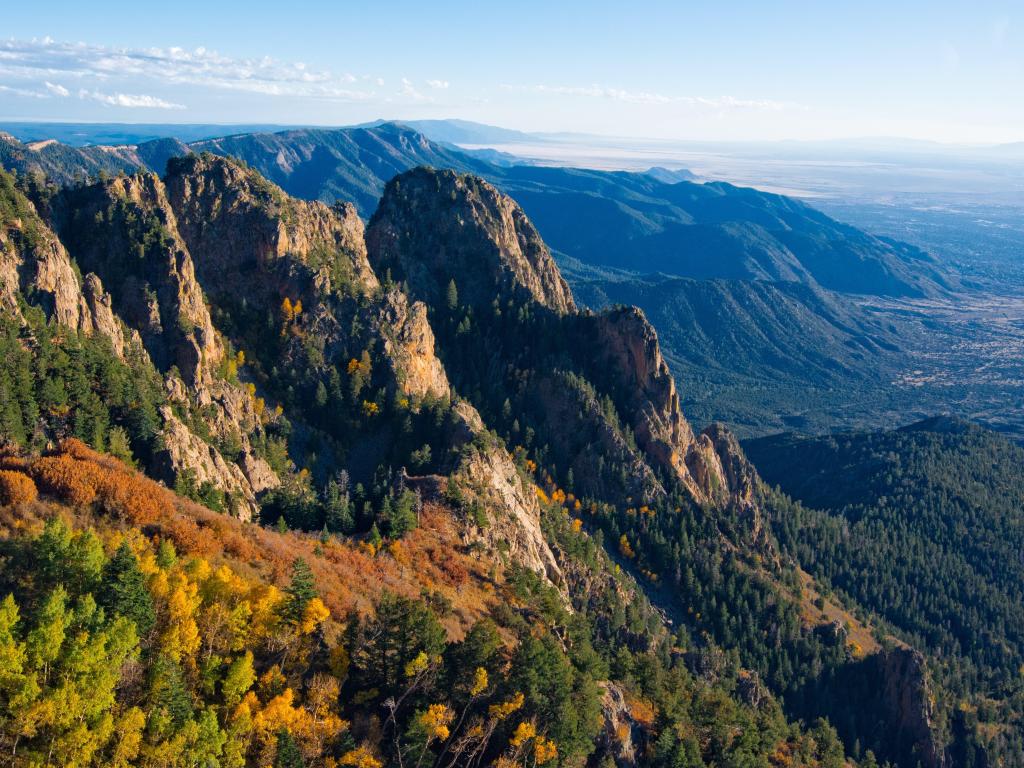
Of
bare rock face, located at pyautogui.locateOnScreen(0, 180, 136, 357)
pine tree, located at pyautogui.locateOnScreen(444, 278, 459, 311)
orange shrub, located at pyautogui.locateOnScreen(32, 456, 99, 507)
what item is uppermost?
bare rock face, located at pyautogui.locateOnScreen(0, 180, 136, 357)

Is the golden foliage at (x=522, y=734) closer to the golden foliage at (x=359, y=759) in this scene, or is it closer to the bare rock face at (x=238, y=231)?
the golden foliage at (x=359, y=759)

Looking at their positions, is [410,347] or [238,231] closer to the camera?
[238,231]

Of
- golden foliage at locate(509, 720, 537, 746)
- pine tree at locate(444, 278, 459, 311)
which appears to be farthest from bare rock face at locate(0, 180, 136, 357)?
golden foliage at locate(509, 720, 537, 746)

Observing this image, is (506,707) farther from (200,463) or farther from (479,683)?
(200,463)

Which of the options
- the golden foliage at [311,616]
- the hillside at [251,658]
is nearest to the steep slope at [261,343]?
the hillside at [251,658]

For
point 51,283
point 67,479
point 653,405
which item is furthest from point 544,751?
point 653,405

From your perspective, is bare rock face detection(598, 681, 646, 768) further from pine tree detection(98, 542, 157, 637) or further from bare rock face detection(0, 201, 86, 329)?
bare rock face detection(0, 201, 86, 329)

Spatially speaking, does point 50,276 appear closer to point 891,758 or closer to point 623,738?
point 623,738
